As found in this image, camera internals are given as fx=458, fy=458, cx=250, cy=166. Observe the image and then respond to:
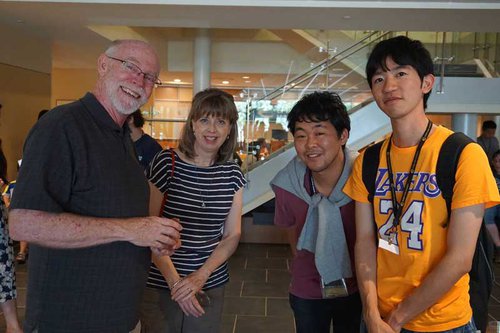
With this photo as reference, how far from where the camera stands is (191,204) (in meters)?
2.07

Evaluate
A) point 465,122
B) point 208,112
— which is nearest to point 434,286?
point 208,112

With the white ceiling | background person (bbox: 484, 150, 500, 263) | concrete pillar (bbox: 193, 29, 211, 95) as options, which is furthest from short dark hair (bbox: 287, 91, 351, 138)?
concrete pillar (bbox: 193, 29, 211, 95)

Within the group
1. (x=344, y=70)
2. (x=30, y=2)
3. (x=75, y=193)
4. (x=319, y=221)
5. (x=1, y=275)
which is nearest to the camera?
(x=75, y=193)

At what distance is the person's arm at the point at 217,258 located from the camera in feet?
6.36

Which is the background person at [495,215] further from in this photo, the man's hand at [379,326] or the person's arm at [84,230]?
the person's arm at [84,230]

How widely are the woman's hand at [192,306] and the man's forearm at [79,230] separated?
1.88ft

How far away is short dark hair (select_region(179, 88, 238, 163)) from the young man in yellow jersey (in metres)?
0.70

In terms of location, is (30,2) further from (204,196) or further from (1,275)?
(204,196)

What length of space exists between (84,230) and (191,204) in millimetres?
739

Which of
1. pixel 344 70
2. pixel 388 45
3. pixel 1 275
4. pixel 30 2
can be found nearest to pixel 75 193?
pixel 388 45

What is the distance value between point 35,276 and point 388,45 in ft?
4.68

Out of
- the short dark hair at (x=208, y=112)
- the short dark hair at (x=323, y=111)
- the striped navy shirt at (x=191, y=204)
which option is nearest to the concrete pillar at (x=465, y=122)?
the short dark hair at (x=323, y=111)

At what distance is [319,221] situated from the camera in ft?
6.52

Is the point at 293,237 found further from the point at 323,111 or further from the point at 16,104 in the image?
the point at 16,104
